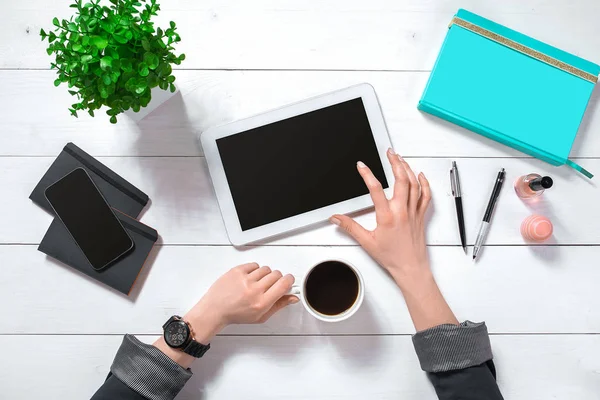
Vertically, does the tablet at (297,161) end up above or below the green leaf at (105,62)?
below

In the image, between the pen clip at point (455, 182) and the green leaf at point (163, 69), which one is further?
the pen clip at point (455, 182)

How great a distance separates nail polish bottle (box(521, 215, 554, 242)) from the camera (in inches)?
32.3

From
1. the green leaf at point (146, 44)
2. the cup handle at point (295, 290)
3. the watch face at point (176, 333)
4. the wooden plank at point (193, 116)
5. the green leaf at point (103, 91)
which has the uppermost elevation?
the green leaf at point (146, 44)

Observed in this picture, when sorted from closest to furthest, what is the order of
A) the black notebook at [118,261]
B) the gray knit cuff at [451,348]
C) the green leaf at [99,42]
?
the green leaf at [99,42]
the gray knit cuff at [451,348]
the black notebook at [118,261]

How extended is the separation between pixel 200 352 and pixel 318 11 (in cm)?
69

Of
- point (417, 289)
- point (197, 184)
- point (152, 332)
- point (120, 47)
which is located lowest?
point (152, 332)

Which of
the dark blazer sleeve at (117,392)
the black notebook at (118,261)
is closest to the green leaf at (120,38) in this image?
the black notebook at (118,261)

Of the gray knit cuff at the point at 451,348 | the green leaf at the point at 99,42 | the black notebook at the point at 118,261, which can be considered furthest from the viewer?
the black notebook at the point at 118,261

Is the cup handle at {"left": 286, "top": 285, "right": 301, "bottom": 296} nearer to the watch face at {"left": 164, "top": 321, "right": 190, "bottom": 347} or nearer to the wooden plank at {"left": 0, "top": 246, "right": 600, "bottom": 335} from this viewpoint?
the wooden plank at {"left": 0, "top": 246, "right": 600, "bottom": 335}

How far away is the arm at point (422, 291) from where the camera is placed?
2.42 ft

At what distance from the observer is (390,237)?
80 cm

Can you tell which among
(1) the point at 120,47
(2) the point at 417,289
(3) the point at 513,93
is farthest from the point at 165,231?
(3) the point at 513,93

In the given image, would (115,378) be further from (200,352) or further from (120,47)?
(120,47)

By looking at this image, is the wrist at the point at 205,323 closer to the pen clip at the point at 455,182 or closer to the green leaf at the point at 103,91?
the green leaf at the point at 103,91
